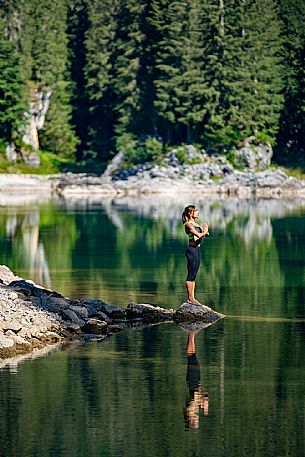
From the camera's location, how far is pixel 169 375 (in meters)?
18.8

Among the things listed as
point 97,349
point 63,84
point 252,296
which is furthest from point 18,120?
point 97,349

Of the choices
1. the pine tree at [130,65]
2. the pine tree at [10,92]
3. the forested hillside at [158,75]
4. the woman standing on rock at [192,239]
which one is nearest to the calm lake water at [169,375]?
the woman standing on rock at [192,239]

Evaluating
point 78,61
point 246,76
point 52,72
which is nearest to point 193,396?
point 246,76

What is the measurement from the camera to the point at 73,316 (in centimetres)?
2247

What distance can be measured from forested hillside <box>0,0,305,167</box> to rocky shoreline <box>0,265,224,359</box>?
258 ft

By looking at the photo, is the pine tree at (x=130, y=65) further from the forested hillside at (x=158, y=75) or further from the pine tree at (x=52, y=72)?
the pine tree at (x=52, y=72)

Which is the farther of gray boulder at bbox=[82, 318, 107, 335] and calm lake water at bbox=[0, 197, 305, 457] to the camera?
gray boulder at bbox=[82, 318, 107, 335]

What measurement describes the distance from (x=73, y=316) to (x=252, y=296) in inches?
282

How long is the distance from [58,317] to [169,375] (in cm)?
403

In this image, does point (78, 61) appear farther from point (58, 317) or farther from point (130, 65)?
point (58, 317)

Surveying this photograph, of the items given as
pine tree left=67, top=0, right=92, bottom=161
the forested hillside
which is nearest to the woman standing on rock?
the forested hillside

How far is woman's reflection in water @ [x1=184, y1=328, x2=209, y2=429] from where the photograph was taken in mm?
16156

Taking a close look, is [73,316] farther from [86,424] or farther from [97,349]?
[86,424]

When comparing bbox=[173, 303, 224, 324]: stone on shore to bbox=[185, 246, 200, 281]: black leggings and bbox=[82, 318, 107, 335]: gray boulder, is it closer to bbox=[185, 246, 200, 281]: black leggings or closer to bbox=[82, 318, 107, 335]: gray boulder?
bbox=[185, 246, 200, 281]: black leggings
